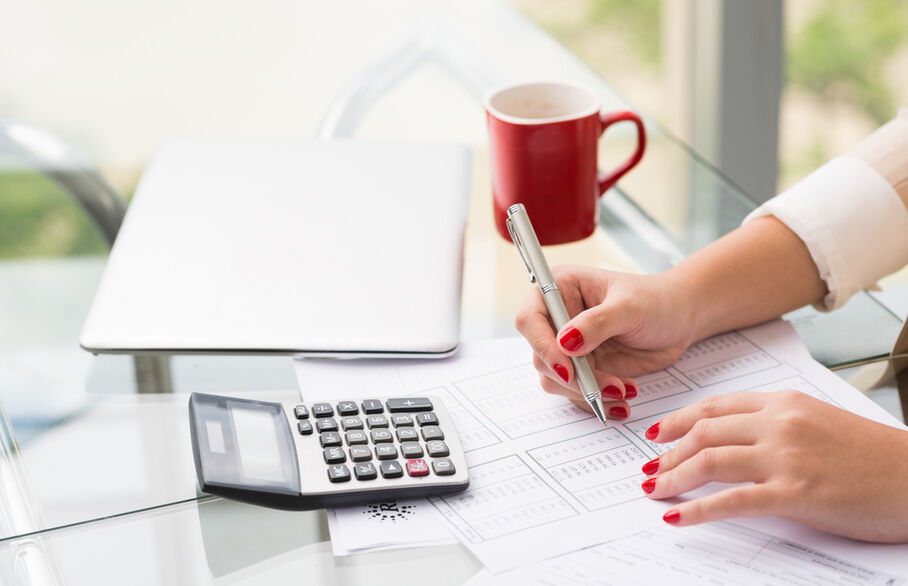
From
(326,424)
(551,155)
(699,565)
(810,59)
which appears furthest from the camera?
(810,59)

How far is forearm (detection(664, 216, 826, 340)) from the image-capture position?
770 mm

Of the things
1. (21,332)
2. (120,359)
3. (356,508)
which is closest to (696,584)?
(356,508)

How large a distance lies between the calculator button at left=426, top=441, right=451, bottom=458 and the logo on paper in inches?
1.6

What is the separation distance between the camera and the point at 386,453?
626mm

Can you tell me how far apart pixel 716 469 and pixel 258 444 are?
0.91ft

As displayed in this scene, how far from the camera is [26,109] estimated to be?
8.25 feet

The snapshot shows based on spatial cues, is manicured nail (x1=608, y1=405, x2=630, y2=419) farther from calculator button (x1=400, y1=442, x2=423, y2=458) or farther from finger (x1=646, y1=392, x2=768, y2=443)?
calculator button (x1=400, y1=442, x2=423, y2=458)

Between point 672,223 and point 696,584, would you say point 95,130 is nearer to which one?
point 672,223

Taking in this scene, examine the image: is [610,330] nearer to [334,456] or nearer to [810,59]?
[334,456]

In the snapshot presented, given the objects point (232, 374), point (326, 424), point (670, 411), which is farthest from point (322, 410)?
point (670, 411)

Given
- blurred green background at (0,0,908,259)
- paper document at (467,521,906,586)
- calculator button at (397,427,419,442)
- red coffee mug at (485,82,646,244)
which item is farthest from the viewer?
blurred green background at (0,0,908,259)

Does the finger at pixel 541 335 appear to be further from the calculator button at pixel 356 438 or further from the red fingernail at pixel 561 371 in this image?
the calculator button at pixel 356 438

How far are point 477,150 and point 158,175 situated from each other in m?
0.31

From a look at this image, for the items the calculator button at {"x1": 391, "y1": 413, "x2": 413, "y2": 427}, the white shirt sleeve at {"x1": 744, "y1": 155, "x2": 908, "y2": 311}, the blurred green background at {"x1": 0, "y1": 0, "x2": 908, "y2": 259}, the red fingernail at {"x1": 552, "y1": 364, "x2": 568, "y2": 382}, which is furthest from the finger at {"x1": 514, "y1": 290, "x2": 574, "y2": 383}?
the blurred green background at {"x1": 0, "y1": 0, "x2": 908, "y2": 259}
